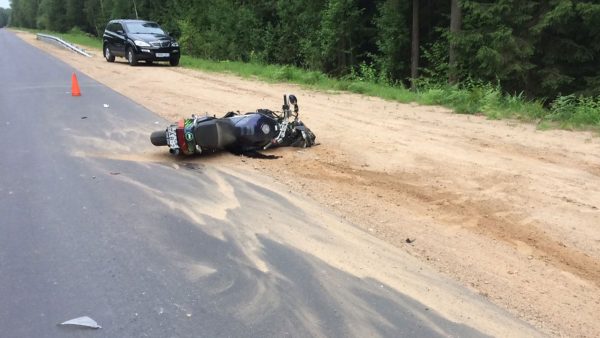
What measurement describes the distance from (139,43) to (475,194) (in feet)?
62.0

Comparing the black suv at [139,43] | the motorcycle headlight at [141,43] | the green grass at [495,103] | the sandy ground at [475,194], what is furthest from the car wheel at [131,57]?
the sandy ground at [475,194]

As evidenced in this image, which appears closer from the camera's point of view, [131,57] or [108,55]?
[131,57]

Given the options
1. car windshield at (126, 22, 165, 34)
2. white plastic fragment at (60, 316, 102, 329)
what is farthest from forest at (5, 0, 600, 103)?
white plastic fragment at (60, 316, 102, 329)

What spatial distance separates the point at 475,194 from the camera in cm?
603

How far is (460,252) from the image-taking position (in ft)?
15.2

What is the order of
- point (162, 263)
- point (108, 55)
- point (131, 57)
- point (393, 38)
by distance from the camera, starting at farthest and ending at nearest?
point (108, 55) < point (393, 38) < point (131, 57) < point (162, 263)

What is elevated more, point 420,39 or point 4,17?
point 4,17

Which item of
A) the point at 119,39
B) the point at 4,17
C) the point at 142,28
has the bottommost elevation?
the point at 119,39

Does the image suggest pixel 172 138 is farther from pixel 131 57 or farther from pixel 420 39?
pixel 420 39

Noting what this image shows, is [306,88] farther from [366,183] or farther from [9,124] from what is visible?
[366,183]

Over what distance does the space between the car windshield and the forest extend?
24.0 ft

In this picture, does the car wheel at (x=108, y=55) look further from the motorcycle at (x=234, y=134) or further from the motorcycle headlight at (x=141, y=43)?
the motorcycle at (x=234, y=134)

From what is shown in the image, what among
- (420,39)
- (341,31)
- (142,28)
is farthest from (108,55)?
(420,39)

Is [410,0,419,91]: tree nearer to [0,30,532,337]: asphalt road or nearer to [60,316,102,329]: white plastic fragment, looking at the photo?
[0,30,532,337]: asphalt road
